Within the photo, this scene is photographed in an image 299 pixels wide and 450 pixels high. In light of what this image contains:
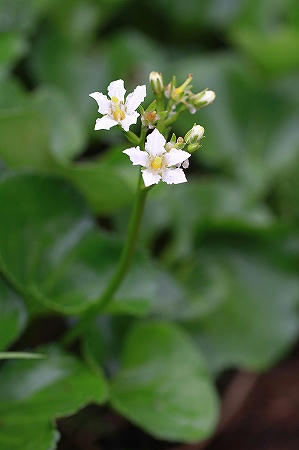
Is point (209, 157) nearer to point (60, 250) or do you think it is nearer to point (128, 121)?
point (60, 250)

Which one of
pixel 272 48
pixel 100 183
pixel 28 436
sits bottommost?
pixel 28 436

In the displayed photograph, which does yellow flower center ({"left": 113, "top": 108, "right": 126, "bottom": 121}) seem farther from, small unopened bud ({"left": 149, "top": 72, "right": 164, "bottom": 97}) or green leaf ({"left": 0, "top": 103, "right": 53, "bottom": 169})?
green leaf ({"left": 0, "top": 103, "right": 53, "bottom": 169})

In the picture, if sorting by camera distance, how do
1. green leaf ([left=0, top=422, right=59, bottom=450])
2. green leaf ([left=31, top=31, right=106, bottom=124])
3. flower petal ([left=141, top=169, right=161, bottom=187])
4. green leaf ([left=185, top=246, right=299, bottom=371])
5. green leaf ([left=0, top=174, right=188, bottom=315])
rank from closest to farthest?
1. flower petal ([left=141, top=169, right=161, bottom=187])
2. green leaf ([left=0, top=422, right=59, bottom=450])
3. green leaf ([left=0, top=174, right=188, bottom=315])
4. green leaf ([left=185, top=246, right=299, bottom=371])
5. green leaf ([left=31, top=31, right=106, bottom=124])

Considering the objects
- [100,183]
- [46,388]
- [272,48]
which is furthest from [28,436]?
[272,48]

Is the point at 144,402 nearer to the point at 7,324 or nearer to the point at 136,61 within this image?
the point at 7,324

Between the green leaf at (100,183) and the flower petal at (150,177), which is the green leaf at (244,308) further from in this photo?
the flower petal at (150,177)

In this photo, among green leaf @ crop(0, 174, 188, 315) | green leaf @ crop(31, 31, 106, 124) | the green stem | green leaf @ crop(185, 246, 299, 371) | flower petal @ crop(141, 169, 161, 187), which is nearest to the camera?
flower petal @ crop(141, 169, 161, 187)

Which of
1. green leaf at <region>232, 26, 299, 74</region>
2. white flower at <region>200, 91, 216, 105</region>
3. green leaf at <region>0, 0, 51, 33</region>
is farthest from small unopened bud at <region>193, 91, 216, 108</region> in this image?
green leaf at <region>232, 26, 299, 74</region>
